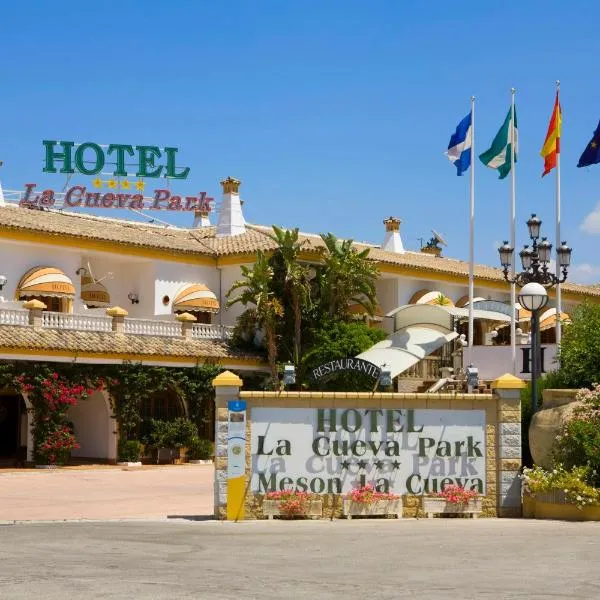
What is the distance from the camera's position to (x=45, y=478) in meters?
33.1

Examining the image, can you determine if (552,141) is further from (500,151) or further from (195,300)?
(195,300)

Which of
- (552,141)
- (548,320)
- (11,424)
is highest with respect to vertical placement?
(552,141)

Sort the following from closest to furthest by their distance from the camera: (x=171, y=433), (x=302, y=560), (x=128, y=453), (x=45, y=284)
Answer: (x=302, y=560) → (x=128, y=453) → (x=171, y=433) → (x=45, y=284)

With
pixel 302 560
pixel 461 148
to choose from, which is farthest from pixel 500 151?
pixel 302 560

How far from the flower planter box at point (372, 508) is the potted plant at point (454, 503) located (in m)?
0.50

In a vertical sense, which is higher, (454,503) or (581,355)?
(581,355)

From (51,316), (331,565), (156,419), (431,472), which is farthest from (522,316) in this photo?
(331,565)

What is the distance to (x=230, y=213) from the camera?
170 ft

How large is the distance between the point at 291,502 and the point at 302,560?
20.5ft

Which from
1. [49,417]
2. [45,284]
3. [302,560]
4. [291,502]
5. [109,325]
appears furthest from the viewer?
[45,284]

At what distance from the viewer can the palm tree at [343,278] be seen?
145 ft

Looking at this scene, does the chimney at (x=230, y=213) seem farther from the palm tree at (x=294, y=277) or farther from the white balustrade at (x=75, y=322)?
the white balustrade at (x=75, y=322)

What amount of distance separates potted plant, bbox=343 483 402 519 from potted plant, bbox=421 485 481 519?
54cm

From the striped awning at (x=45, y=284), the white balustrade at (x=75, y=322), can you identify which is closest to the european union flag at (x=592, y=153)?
the white balustrade at (x=75, y=322)
